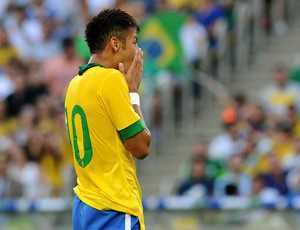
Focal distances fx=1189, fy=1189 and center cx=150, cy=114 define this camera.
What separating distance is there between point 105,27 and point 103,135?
2.10 ft

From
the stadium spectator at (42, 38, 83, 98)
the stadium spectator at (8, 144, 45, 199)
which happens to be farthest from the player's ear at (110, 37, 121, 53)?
the stadium spectator at (42, 38, 83, 98)

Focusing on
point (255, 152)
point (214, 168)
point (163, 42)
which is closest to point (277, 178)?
point (255, 152)

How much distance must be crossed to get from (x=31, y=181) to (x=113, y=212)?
7272 millimetres

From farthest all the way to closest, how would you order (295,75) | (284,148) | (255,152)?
(295,75)
(255,152)
(284,148)

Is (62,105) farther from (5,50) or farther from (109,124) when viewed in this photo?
(109,124)

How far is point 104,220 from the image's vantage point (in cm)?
712

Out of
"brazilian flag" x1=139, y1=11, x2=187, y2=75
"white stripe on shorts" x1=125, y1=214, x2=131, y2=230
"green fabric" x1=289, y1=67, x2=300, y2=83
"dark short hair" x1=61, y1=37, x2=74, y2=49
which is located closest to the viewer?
"white stripe on shorts" x1=125, y1=214, x2=131, y2=230

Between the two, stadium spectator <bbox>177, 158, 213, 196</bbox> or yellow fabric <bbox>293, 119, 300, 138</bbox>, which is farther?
yellow fabric <bbox>293, 119, 300, 138</bbox>

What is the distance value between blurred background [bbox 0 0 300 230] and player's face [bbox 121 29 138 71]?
4.90 metres

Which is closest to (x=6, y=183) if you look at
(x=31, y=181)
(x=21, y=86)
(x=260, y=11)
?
(x=31, y=181)

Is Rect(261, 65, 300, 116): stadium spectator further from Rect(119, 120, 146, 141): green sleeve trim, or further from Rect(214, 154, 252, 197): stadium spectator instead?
Rect(119, 120, 146, 141): green sleeve trim

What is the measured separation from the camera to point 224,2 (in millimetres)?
16094

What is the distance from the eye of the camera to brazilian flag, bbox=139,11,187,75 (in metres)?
15.2

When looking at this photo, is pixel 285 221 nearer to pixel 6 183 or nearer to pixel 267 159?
pixel 267 159
